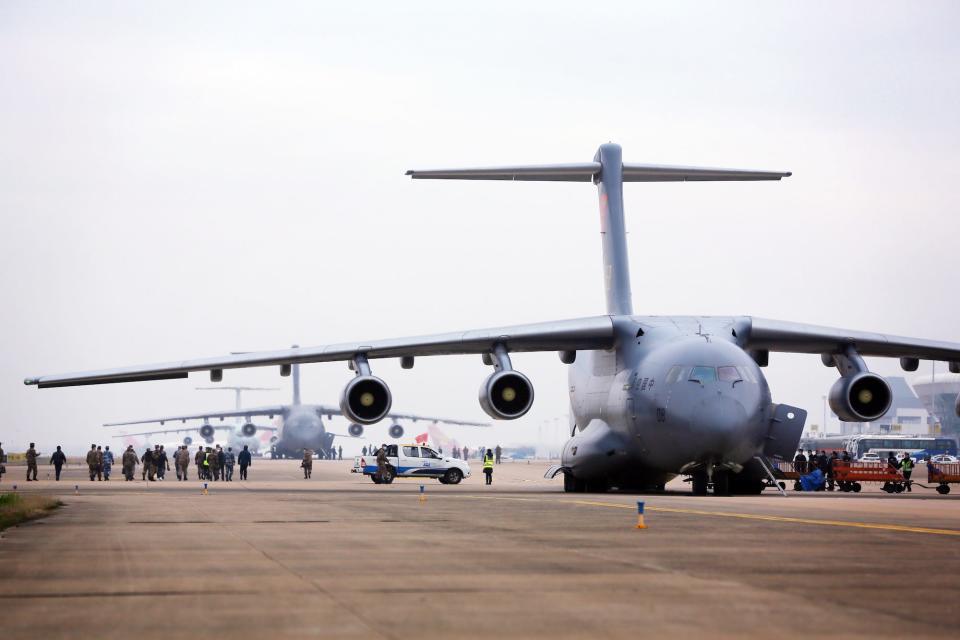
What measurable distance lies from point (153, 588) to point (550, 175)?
22279 millimetres

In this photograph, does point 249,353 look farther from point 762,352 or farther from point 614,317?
point 762,352

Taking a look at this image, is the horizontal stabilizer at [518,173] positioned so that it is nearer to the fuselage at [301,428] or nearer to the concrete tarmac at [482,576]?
the concrete tarmac at [482,576]

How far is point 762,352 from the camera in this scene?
30922 mm

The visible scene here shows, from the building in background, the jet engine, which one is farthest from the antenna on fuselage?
the building in background

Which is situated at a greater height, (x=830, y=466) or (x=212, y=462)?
(x=212, y=462)

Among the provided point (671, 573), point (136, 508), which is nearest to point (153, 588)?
point (671, 573)

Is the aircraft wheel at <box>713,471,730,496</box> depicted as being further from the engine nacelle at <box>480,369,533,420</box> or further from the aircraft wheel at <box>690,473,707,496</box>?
the engine nacelle at <box>480,369,533,420</box>

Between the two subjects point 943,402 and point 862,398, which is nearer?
point 862,398

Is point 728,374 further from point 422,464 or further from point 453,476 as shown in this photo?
point 422,464

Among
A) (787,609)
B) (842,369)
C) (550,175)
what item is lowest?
(787,609)

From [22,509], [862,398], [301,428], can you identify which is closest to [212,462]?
[862,398]

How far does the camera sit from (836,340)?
93.4ft

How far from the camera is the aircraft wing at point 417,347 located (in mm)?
27906

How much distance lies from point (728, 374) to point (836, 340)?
439 centimetres
